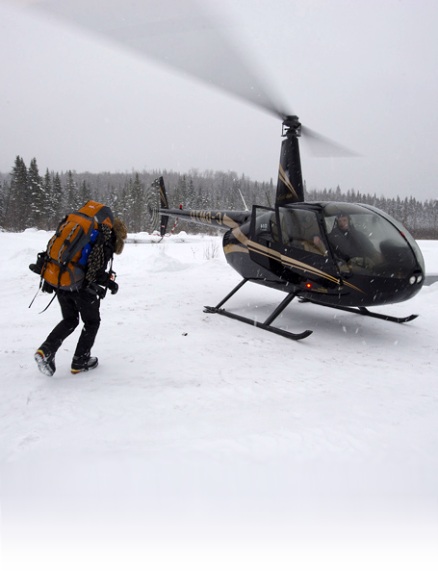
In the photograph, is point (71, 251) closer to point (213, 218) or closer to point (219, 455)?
point (219, 455)

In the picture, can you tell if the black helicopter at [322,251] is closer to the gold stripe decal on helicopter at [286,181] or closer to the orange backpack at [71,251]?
the gold stripe decal on helicopter at [286,181]

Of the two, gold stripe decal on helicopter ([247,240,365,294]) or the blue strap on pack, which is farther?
gold stripe decal on helicopter ([247,240,365,294])

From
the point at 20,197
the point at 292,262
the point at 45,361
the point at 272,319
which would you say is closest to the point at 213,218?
the point at 292,262

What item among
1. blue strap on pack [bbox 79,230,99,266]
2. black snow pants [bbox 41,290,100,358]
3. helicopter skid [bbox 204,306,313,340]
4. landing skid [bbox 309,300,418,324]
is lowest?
helicopter skid [bbox 204,306,313,340]

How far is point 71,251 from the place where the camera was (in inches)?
142

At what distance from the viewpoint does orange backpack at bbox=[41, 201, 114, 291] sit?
3.61 metres

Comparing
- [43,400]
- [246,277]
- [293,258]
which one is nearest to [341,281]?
[293,258]

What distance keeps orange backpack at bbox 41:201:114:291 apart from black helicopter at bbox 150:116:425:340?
2802 millimetres

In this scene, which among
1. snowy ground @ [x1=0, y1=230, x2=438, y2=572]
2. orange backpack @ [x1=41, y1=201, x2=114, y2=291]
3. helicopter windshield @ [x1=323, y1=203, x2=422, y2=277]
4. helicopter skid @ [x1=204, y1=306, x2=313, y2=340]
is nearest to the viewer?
snowy ground @ [x1=0, y1=230, x2=438, y2=572]

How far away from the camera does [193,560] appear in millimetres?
1812

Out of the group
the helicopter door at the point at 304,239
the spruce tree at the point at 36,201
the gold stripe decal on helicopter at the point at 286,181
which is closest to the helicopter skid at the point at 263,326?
the helicopter door at the point at 304,239

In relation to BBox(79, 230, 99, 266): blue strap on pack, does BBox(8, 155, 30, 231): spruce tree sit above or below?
above

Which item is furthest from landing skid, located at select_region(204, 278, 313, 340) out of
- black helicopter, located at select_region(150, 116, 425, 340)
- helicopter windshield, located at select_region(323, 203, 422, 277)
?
Answer: helicopter windshield, located at select_region(323, 203, 422, 277)

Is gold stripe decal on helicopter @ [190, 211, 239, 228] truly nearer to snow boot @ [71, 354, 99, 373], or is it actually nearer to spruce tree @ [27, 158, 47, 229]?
snow boot @ [71, 354, 99, 373]
